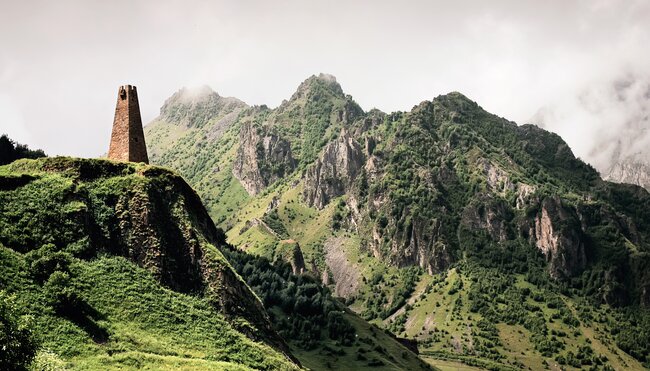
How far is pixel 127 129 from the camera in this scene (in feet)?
287

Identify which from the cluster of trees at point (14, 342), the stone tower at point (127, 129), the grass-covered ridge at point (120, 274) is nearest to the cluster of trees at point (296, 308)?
the grass-covered ridge at point (120, 274)

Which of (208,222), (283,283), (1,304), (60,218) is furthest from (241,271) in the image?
(1,304)

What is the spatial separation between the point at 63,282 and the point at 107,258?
29.7 ft

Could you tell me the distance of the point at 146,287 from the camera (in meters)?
75.3

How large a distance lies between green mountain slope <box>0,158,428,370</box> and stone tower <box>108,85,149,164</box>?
17.4 ft

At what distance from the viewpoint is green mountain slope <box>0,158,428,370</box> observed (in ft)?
211

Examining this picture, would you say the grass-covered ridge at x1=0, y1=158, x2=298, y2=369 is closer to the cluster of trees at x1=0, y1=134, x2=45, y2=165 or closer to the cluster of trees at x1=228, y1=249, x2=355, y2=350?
the cluster of trees at x1=228, y1=249, x2=355, y2=350

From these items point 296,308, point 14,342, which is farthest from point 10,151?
point 14,342

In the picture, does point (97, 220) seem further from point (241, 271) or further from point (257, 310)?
point (241, 271)

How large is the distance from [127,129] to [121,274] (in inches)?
904

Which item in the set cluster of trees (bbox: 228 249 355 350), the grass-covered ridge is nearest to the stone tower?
the grass-covered ridge

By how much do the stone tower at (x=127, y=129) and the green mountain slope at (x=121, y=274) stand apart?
17.4ft

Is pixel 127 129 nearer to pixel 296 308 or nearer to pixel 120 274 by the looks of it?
pixel 120 274

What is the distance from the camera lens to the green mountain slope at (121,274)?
64438mm
